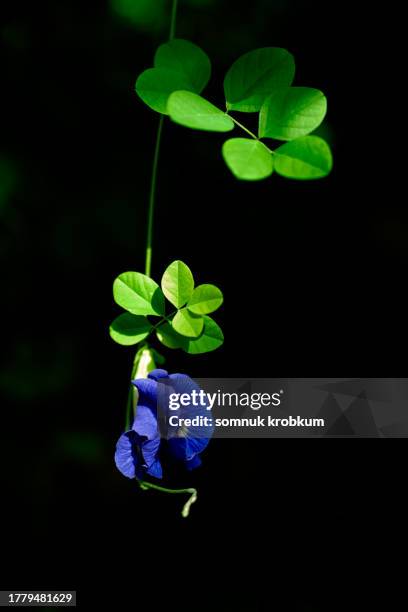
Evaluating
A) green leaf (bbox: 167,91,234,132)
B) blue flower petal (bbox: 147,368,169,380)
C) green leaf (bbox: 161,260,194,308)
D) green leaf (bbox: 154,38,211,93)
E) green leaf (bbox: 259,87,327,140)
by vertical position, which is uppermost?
green leaf (bbox: 154,38,211,93)

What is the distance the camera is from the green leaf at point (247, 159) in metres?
0.54

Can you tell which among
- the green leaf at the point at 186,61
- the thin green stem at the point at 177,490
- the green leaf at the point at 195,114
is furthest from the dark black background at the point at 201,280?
the green leaf at the point at 195,114

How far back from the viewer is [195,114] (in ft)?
2.00

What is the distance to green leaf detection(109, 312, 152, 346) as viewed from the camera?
2.47ft

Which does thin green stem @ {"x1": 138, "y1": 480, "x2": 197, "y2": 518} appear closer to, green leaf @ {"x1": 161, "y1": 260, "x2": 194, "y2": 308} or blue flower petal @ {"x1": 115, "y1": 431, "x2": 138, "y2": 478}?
blue flower petal @ {"x1": 115, "y1": 431, "x2": 138, "y2": 478}

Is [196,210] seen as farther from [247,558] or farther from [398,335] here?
[247,558]

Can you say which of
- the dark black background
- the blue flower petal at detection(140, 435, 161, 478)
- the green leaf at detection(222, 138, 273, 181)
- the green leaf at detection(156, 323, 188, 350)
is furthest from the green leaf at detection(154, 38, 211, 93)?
the dark black background

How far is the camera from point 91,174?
1606 mm

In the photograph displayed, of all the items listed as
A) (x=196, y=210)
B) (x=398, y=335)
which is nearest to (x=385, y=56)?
(x=196, y=210)

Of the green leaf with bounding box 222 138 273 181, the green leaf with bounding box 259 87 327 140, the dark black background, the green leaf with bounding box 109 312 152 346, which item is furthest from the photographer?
the dark black background

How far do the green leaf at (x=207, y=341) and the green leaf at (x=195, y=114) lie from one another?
22cm

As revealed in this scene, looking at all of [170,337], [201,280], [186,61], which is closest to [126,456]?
[170,337]

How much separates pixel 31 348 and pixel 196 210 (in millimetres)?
580

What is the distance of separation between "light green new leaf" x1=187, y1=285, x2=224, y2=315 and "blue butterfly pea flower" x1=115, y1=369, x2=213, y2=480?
76 millimetres
